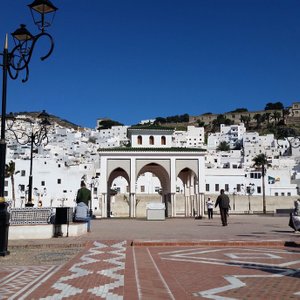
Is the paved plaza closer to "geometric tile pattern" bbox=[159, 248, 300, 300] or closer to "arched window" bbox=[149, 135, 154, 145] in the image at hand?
"geometric tile pattern" bbox=[159, 248, 300, 300]

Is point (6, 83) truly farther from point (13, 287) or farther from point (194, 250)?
point (194, 250)

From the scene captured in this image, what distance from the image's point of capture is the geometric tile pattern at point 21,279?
574cm

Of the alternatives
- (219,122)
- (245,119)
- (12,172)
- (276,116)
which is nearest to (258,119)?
(245,119)

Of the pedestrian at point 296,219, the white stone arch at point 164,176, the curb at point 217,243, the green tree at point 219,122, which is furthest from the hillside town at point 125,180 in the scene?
the green tree at point 219,122

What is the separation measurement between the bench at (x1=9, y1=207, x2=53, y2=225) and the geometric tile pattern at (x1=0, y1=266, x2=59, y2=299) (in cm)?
617

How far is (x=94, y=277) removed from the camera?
22.4 feet

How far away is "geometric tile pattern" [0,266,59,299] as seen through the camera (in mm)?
5739

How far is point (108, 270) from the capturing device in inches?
293

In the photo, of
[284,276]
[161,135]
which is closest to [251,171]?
[161,135]

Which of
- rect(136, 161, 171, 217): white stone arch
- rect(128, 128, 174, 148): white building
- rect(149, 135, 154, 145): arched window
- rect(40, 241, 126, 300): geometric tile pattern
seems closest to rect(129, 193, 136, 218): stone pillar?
rect(136, 161, 171, 217): white stone arch

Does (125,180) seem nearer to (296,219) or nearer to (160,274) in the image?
(296,219)

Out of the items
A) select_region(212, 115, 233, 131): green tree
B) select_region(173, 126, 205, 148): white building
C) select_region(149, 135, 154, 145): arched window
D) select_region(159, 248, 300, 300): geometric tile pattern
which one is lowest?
select_region(159, 248, 300, 300): geometric tile pattern

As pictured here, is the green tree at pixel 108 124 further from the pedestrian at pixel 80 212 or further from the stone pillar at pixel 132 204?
the pedestrian at pixel 80 212

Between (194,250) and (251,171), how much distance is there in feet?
228
